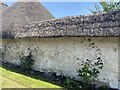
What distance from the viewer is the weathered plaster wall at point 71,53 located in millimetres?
11406

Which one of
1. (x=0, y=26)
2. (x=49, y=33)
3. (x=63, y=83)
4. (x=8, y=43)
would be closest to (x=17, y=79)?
(x=63, y=83)

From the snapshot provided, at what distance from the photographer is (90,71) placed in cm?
1168

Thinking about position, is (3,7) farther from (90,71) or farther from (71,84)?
(90,71)

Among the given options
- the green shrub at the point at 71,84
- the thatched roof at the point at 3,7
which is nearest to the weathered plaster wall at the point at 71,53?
the green shrub at the point at 71,84

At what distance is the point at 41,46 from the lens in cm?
1549

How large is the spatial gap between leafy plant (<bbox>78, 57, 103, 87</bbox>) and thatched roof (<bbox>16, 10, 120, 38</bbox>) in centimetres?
146

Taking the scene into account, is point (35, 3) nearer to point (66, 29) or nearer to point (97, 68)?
point (66, 29)

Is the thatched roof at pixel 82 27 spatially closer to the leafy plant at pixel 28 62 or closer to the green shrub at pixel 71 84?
the leafy plant at pixel 28 62

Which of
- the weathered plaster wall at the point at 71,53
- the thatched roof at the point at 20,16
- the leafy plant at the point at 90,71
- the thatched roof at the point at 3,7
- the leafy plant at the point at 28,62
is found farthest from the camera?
the thatched roof at the point at 3,7

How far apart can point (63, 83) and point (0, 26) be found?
11192 millimetres

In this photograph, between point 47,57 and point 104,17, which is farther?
point 47,57

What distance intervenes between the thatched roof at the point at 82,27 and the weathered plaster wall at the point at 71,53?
383mm

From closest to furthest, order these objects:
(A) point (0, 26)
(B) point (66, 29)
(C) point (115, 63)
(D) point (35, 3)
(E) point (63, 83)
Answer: (C) point (115, 63)
(E) point (63, 83)
(B) point (66, 29)
(A) point (0, 26)
(D) point (35, 3)

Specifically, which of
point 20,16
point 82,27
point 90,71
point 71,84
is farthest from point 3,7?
point 90,71
